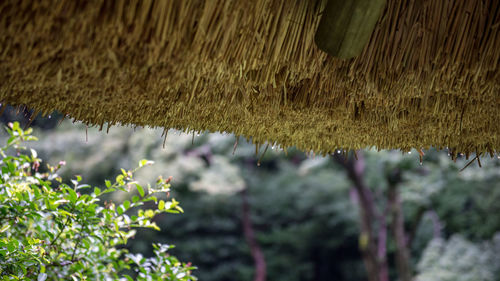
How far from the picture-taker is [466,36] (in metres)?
0.98

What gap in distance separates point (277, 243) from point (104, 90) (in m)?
8.22

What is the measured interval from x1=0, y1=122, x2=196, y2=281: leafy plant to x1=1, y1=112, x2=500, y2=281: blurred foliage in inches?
189

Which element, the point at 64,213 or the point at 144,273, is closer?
the point at 64,213

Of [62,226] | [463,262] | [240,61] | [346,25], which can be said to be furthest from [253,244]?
[346,25]

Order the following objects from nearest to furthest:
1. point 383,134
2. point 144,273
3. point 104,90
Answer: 1. point 104,90
2. point 144,273
3. point 383,134

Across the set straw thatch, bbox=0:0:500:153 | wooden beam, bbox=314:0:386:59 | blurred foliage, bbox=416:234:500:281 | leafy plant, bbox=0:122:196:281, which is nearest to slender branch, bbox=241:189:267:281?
blurred foliage, bbox=416:234:500:281

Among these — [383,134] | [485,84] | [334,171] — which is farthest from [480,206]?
[485,84]

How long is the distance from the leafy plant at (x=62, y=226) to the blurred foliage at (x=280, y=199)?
4.81 m

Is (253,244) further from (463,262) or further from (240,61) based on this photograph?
(240,61)

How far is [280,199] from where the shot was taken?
29.6 ft

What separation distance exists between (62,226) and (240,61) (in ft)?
2.80

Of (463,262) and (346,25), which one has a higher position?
(463,262)

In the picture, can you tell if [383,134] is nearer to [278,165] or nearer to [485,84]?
[485,84]

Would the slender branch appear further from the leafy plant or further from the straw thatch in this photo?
the straw thatch
